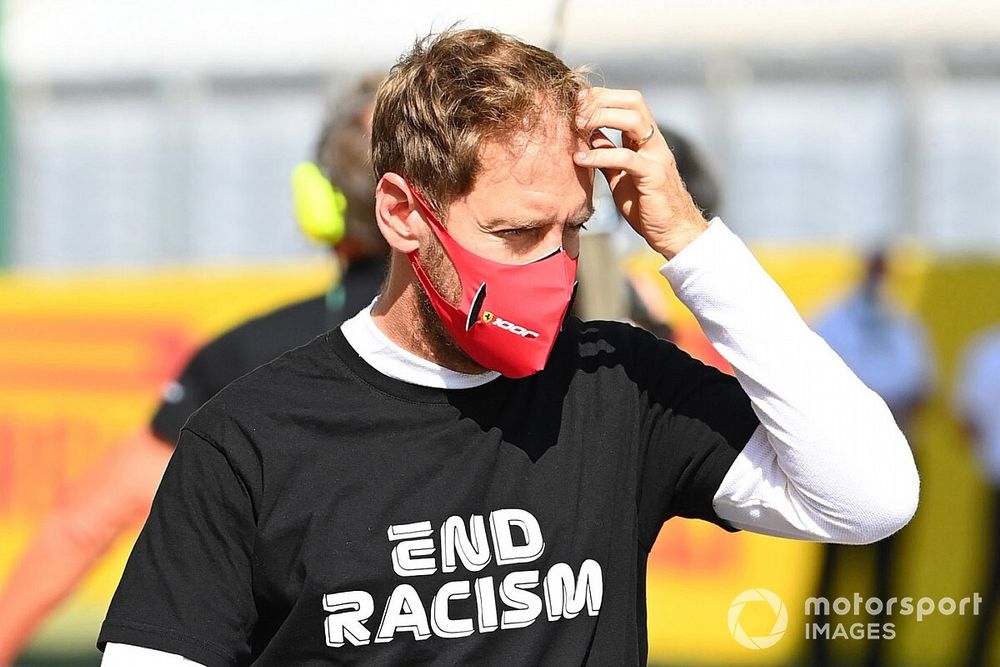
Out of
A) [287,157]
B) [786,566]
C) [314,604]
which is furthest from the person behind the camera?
[287,157]

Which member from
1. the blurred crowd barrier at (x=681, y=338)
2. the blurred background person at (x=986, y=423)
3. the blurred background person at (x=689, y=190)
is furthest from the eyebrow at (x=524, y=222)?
the blurred background person at (x=986, y=423)

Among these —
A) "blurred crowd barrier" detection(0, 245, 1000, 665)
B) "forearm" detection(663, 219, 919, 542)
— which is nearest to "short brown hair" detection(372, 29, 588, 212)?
"forearm" detection(663, 219, 919, 542)

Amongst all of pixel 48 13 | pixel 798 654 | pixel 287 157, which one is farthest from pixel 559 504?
pixel 48 13

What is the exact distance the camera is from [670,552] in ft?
21.9

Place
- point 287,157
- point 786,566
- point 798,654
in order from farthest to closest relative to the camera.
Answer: point 287,157 → point 786,566 → point 798,654

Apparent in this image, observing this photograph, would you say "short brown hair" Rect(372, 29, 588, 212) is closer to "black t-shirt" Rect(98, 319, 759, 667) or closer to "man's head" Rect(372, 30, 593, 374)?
"man's head" Rect(372, 30, 593, 374)

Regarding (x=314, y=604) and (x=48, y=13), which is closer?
(x=314, y=604)

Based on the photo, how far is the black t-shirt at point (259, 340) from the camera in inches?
132

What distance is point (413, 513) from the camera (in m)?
1.90

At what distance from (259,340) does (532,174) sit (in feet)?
5.27

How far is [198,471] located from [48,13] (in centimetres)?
780

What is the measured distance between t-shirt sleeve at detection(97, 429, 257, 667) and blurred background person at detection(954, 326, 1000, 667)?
16.9ft

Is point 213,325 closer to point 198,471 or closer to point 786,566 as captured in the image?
point 786,566

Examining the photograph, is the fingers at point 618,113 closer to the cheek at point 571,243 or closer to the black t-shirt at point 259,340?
the cheek at point 571,243
